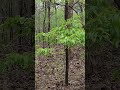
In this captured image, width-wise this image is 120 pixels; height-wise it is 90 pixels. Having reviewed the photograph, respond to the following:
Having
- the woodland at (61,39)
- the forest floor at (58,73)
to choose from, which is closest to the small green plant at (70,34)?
the woodland at (61,39)

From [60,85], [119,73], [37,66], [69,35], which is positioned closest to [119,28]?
[119,73]

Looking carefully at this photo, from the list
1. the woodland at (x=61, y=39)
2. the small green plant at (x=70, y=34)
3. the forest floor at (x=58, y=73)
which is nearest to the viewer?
the woodland at (x=61, y=39)

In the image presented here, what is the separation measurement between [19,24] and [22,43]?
0.58 metres

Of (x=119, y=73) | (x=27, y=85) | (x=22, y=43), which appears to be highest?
(x=22, y=43)

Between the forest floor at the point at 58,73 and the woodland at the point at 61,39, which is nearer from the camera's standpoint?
the woodland at the point at 61,39

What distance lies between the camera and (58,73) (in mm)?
9844

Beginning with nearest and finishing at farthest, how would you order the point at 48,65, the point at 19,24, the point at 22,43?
the point at 19,24 → the point at 22,43 → the point at 48,65

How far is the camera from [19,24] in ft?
11.2

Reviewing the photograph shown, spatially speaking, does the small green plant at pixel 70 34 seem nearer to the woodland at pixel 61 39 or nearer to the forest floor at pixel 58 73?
the woodland at pixel 61 39

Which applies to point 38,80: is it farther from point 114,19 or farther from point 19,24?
point 114,19

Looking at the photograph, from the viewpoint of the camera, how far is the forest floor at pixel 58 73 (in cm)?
815

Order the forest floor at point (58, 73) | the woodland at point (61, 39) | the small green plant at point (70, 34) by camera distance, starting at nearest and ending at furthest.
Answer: the woodland at point (61, 39)
the small green plant at point (70, 34)
the forest floor at point (58, 73)

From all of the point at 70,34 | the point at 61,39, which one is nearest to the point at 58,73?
the point at 61,39

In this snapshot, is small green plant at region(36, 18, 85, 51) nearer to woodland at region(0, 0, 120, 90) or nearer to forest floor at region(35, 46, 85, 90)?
woodland at region(0, 0, 120, 90)
